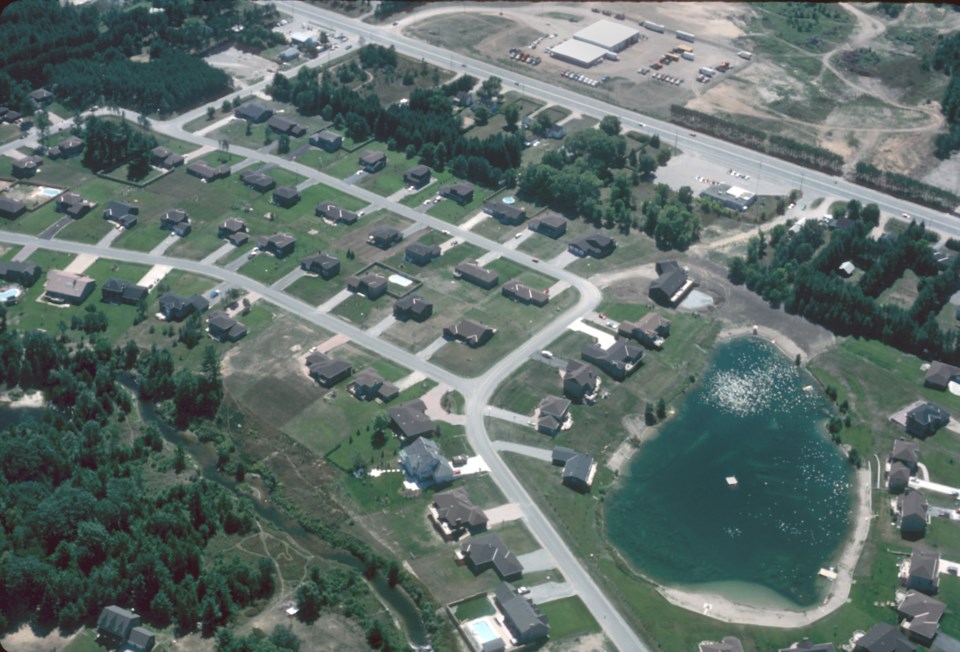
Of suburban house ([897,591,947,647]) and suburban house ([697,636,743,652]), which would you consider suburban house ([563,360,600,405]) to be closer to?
suburban house ([697,636,743,652])

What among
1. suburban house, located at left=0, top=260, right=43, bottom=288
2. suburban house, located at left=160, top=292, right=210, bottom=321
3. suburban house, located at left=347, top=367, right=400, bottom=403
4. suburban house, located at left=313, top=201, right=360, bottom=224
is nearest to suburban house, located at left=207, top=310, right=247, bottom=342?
suburban house, located at left=160, top=292, right=210, bottom=321

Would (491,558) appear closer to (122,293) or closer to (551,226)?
(551,226)

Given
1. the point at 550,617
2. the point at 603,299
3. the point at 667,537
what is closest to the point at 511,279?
the point at 603,299

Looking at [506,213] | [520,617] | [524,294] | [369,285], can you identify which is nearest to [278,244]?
[369,285]

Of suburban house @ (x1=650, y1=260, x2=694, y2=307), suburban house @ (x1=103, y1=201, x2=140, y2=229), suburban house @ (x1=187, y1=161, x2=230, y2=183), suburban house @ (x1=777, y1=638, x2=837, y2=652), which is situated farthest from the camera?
suburban house @ (x1=187, y1=161, x2=230, y2=183)

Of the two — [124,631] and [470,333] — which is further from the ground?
[470,333]

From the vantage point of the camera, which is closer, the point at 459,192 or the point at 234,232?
the point at 234,232

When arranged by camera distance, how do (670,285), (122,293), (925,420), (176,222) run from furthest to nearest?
(176,222)
(670,285)
(122,293)
(925,420)
